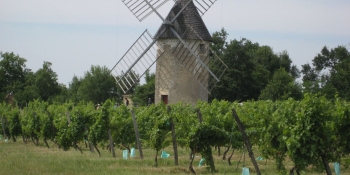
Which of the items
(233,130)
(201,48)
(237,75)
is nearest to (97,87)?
(237,75)

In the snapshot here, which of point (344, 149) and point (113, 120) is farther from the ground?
point (113, 120)

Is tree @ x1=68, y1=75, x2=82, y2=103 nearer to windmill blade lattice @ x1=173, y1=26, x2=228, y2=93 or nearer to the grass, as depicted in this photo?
windmill blade lattice @ x1=173, y1=26, x2=228, y2=93

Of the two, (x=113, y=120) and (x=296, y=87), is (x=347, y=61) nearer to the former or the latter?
(x=296, y=87)

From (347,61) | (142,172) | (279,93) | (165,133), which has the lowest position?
(142,172)

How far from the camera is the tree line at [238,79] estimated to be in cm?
4359

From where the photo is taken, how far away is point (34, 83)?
5834cm

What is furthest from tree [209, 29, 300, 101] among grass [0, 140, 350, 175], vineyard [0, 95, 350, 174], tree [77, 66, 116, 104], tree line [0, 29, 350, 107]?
grass [0, 140, 350, 175]

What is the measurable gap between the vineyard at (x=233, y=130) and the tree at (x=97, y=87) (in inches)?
1536

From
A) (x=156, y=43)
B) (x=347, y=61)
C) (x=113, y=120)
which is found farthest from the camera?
(x=347, y=61)

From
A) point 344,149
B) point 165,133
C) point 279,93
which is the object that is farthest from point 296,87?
point 344,149

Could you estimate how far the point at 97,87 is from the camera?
208 ft

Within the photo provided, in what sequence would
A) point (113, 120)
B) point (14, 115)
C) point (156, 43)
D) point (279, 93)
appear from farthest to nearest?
point (279, 93), point (156, 43), point (14, 115), point (113, 120)

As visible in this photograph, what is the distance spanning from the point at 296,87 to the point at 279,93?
5.13ft

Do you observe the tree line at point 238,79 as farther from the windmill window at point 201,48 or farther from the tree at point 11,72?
the windmill window at point 201,48
